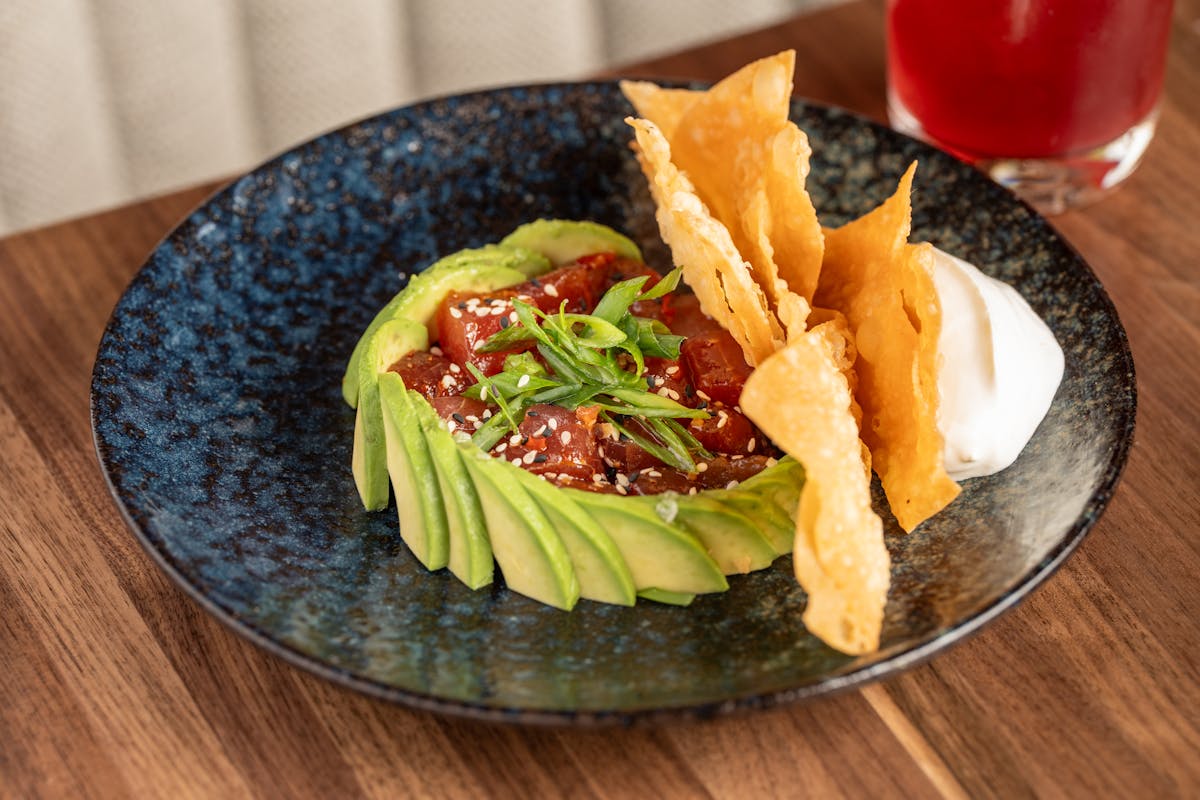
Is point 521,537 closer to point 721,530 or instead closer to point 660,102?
point 721,530

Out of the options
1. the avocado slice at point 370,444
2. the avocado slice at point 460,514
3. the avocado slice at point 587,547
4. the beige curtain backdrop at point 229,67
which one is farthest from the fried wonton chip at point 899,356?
the beige curtain backdrop at point 229,67

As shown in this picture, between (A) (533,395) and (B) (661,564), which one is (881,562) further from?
(A) (533,395)

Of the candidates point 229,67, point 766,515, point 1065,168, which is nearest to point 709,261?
point 766,515

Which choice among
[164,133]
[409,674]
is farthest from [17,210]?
[409,674]

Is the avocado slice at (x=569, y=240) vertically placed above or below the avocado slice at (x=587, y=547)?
above

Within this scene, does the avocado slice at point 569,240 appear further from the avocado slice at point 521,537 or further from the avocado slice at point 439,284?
the avocado slice at point 521,537
